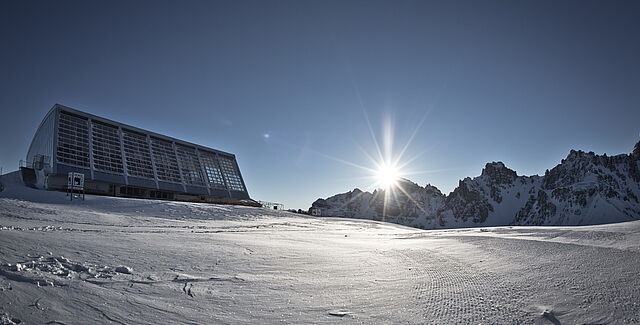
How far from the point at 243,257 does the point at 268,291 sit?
2.47 m

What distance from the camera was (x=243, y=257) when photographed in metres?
6.70

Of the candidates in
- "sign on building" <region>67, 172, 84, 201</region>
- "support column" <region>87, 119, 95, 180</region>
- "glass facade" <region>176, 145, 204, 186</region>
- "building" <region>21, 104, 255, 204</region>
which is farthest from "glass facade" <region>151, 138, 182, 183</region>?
"sign on building" <region>67, 172, 84, 201</region>

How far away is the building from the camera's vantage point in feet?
131

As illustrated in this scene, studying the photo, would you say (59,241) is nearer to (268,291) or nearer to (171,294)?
(171,294)

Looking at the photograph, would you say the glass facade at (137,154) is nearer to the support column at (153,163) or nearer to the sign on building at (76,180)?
the support column at (153,163)

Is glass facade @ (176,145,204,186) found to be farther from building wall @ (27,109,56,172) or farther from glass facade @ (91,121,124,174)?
building wall @ (27,109,56,172)

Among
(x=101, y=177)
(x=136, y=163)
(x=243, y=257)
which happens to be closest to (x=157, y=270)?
(x=243, y=257)

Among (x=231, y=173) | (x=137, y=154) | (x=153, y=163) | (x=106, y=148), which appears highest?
(x=106, y=148)

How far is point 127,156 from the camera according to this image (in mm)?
47500

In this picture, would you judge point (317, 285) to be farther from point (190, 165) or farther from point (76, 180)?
point (190, 165)

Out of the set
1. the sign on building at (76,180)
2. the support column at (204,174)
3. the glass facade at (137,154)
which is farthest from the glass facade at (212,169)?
the sign on building at (76,180)

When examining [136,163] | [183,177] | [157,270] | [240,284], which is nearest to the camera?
[240,284]

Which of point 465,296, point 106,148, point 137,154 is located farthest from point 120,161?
point 465,296

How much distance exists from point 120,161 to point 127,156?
1.95 meters
